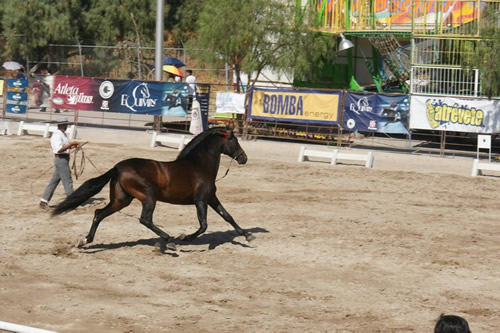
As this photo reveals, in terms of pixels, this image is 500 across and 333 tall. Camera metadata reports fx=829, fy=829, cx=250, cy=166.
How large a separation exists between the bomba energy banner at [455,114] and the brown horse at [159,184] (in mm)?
13622

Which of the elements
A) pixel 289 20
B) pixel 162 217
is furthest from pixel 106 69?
pixel 162 217

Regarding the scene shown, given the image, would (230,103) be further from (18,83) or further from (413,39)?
(18,83)

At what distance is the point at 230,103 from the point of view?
27.7 meters

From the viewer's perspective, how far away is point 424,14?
91.5 feet

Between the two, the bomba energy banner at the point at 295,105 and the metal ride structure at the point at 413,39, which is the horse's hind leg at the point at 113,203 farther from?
the metal ride structure at the point at 413,39

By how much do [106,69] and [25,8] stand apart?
18.1 ft

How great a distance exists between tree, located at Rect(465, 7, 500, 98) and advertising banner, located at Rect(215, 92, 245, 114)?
24.9 feet

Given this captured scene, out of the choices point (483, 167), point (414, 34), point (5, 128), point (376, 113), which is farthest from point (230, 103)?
point (483, 167)

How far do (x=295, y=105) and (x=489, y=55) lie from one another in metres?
6.17

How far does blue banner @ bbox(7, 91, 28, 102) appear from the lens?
97.7ft

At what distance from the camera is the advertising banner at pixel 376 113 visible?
2503cm

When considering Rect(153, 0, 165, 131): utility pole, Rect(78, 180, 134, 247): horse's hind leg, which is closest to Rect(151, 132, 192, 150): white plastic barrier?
Rect(153, 0, 165, 131): utility pole

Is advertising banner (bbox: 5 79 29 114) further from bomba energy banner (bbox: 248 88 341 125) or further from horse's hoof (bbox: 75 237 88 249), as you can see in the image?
horse's hoof (bbox: 75 237 88 249)

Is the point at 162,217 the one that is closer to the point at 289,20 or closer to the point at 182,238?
the point at 182,238
